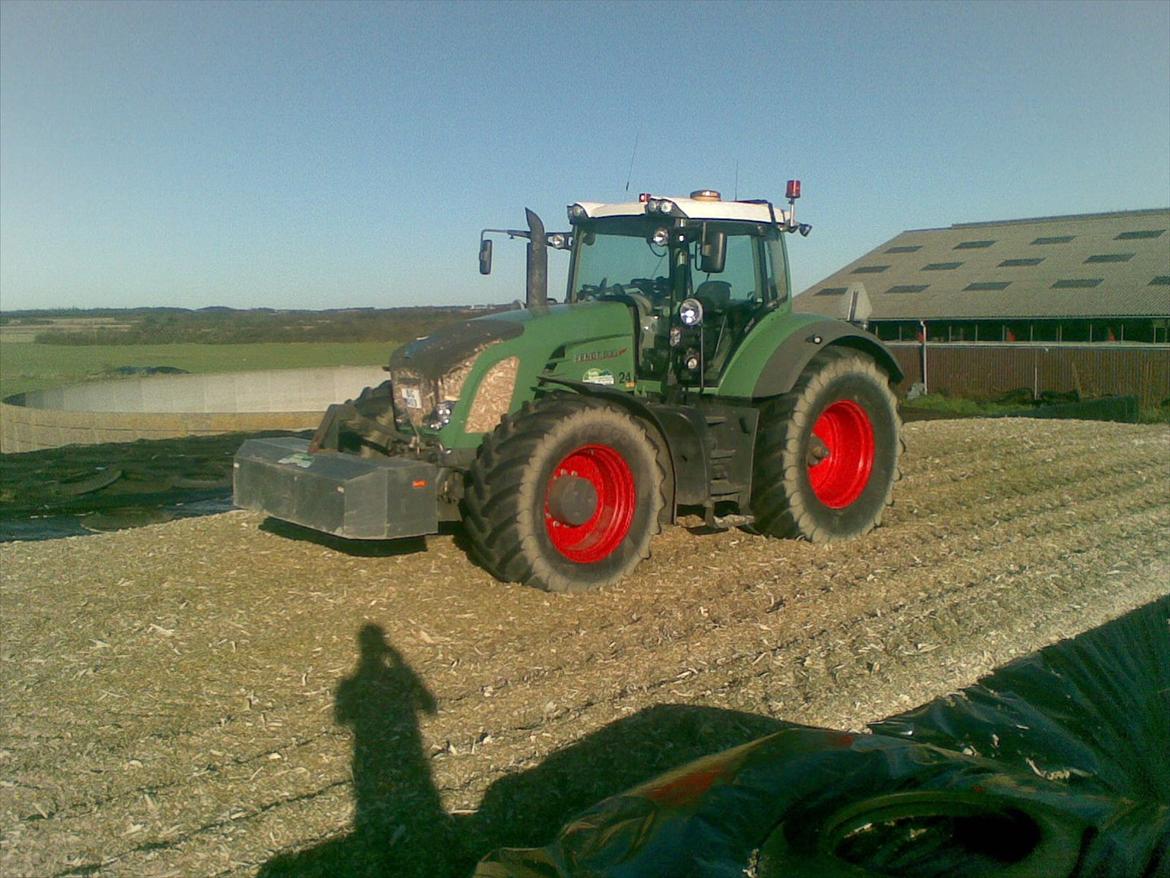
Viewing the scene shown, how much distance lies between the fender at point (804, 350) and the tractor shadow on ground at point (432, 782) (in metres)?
3.12

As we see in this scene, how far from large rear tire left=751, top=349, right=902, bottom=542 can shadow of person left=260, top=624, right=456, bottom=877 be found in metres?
3.08

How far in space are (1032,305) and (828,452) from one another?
24035 millimetres

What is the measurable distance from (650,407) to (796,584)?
1.39 metres

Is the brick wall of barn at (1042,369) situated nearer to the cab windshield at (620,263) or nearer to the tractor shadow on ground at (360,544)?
the cab windshield at (620,263)

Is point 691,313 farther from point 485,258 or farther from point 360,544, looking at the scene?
point 360,544

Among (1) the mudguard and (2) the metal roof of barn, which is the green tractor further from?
(2) the metal roof of barn

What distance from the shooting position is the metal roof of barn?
28547mm

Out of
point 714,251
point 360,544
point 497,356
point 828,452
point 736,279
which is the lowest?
point 360,544

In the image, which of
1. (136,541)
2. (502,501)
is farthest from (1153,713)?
(136,541)

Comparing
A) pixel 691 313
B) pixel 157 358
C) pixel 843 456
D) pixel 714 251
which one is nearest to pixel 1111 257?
pixel 843 456

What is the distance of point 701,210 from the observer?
24.2 feet

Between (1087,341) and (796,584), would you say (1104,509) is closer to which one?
(796,584)

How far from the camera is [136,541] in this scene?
7.93 metres

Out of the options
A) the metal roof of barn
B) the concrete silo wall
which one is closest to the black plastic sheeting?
the concrete silo wall
